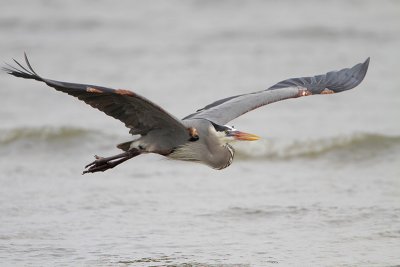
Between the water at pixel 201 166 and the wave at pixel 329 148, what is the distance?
0.10 ft

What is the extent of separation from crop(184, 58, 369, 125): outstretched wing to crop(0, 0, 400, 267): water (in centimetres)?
126

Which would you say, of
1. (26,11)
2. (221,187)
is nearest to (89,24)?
(26,11)

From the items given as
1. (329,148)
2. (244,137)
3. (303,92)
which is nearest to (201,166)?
(329,148)

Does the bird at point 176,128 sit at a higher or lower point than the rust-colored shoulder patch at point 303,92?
lower

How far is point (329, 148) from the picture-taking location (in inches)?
547

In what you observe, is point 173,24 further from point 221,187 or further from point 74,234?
point 74,234

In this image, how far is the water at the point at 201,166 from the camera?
9.49 metres

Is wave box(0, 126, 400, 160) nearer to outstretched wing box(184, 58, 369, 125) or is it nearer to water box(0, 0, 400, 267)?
water box(0, 0, 400, 267)

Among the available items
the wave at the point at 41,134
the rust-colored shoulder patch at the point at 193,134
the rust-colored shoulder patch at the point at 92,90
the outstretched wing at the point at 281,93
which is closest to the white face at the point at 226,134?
the rust-colored shoulder patch at the point at 193,134

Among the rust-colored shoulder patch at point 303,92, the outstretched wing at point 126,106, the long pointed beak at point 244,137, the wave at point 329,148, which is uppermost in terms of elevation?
the rust-colored shoulder patch at point 303,92

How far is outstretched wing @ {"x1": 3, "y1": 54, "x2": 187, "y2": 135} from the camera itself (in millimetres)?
7770

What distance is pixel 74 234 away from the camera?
31.8ft

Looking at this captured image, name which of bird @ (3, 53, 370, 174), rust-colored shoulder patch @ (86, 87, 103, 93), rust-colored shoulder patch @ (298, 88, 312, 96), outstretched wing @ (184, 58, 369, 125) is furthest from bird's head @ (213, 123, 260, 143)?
rust-colored shoulder patch @ (86, 87, 103, 93)

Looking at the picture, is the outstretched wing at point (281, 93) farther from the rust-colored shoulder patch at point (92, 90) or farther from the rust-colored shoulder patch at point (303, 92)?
the rust-colored shoulder patch at point (92, 90)
